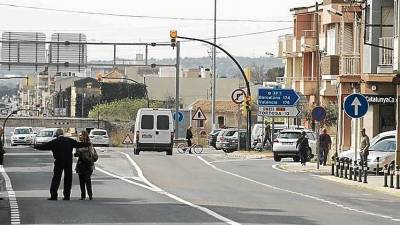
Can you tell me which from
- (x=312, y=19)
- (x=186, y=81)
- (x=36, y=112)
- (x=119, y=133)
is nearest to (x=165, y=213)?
(x=312, y=19)

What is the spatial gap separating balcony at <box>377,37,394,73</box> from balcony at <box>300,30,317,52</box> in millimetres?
35078

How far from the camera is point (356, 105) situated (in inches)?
1462

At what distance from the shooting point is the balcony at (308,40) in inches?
3386

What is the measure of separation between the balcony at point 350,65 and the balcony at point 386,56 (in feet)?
15.1

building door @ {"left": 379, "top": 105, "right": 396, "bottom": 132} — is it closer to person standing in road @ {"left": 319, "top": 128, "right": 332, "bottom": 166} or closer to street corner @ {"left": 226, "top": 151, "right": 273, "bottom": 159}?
person standing in road @ {"left": 319, "top": 128, "right": 332, "bottom": 166}

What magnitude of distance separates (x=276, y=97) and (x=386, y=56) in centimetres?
1105

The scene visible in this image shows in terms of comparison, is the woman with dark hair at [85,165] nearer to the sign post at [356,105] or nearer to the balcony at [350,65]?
the sign post at [356,105]

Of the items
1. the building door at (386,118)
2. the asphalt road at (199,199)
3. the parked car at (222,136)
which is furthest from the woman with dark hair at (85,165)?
the parked car at (222,136)

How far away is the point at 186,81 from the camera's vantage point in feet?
570

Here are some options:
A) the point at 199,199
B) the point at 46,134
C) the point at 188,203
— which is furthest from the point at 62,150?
the point at 46,134

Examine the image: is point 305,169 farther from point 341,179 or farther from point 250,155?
point 250,155

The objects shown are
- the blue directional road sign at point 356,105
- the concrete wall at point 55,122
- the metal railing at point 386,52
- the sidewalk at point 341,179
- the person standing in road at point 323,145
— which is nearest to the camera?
the sidewalk at point 341,179

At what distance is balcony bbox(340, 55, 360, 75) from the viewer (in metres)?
55.1

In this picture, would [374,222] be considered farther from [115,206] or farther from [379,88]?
[379,88]
